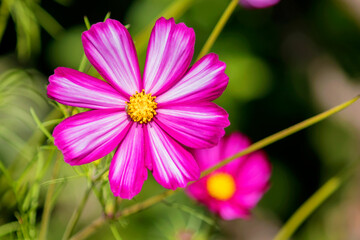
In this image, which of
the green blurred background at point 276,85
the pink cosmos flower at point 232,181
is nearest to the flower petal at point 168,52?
the pink cosmos flower at point 232,181

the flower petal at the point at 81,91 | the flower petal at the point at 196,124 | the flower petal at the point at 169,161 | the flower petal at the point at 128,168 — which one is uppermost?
the flower petal at the point at 196,124

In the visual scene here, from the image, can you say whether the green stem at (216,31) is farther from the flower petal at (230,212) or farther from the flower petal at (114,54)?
the flower petal at (230,212)

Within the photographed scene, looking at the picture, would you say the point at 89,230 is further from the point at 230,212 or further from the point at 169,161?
the point at 230,212

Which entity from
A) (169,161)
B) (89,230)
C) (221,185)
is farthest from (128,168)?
(221,185)

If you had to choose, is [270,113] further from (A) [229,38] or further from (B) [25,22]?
(B) [25,22]

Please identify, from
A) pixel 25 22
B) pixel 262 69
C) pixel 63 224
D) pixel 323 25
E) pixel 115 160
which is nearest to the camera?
pixel 115 160

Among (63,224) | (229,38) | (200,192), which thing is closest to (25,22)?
(200,192)
